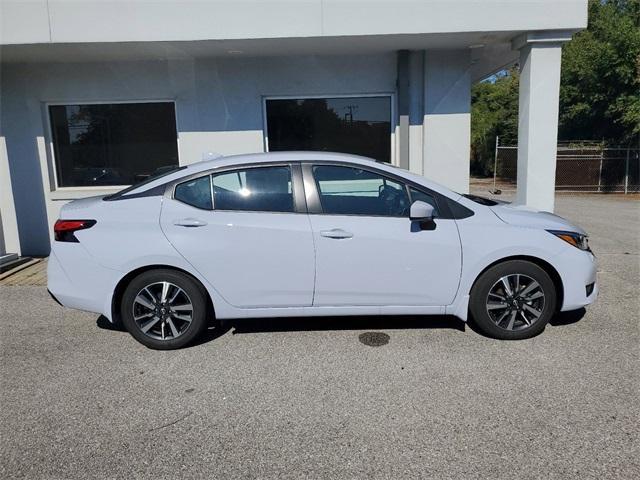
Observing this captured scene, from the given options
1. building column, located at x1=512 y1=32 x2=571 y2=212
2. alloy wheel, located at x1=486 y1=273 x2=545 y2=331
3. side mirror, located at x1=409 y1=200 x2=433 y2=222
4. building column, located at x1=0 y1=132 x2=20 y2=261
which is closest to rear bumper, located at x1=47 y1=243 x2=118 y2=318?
side mirror, located at x1=409 y1=200 x2=433 y2=222

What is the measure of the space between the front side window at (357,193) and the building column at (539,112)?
A: 3.22 meters

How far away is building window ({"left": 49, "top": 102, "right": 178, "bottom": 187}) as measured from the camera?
7742 mm

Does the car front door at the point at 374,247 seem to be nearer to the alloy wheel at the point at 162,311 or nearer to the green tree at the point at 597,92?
the alloy wheel at the point at 162,311

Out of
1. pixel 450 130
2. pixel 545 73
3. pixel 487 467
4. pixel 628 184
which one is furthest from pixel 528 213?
pixel 628 184

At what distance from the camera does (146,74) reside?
24.5 ft

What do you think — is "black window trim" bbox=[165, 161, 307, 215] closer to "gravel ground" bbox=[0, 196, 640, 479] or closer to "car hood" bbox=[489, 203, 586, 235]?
"gravel ground" bbox=[0, 196, 640, 479]

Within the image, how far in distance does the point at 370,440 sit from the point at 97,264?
8.55ft

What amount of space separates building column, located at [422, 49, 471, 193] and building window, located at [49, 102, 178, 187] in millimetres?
4042

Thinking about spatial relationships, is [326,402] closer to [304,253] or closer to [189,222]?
[304,253]

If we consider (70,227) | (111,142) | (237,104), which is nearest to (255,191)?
(70,227)

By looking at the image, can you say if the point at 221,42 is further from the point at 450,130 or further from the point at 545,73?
the point at 545,73

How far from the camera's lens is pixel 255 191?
13.3ft

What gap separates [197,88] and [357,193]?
449 centimetres

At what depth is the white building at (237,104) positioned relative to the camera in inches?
248
